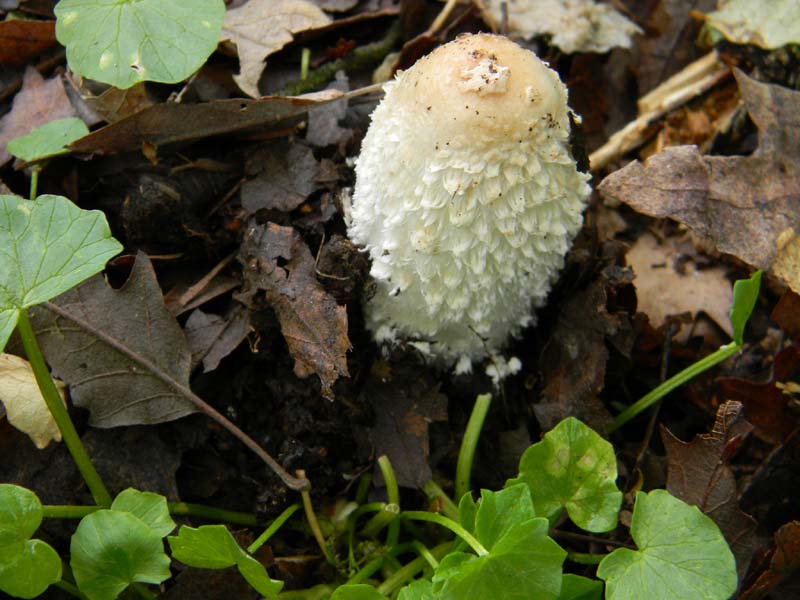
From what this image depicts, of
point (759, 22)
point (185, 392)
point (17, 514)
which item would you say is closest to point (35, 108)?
point (185, 392)

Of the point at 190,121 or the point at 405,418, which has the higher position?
the point at 190,121

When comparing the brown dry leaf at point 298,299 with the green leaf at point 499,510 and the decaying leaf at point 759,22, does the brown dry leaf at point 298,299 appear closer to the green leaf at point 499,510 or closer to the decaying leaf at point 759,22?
the green leaf at point 499,510

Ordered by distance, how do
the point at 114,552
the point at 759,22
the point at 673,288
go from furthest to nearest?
1. the point at 759,22
2. the point at 673,288
3. the point at 114,552

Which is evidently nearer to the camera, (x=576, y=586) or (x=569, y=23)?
(x=576, y=586)

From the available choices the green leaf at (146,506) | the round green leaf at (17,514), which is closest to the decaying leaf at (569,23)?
the green leaf at (146,506)

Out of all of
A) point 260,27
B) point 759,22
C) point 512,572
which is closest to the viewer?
point 512,572

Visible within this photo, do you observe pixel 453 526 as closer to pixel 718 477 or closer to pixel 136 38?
pixel 718 477
